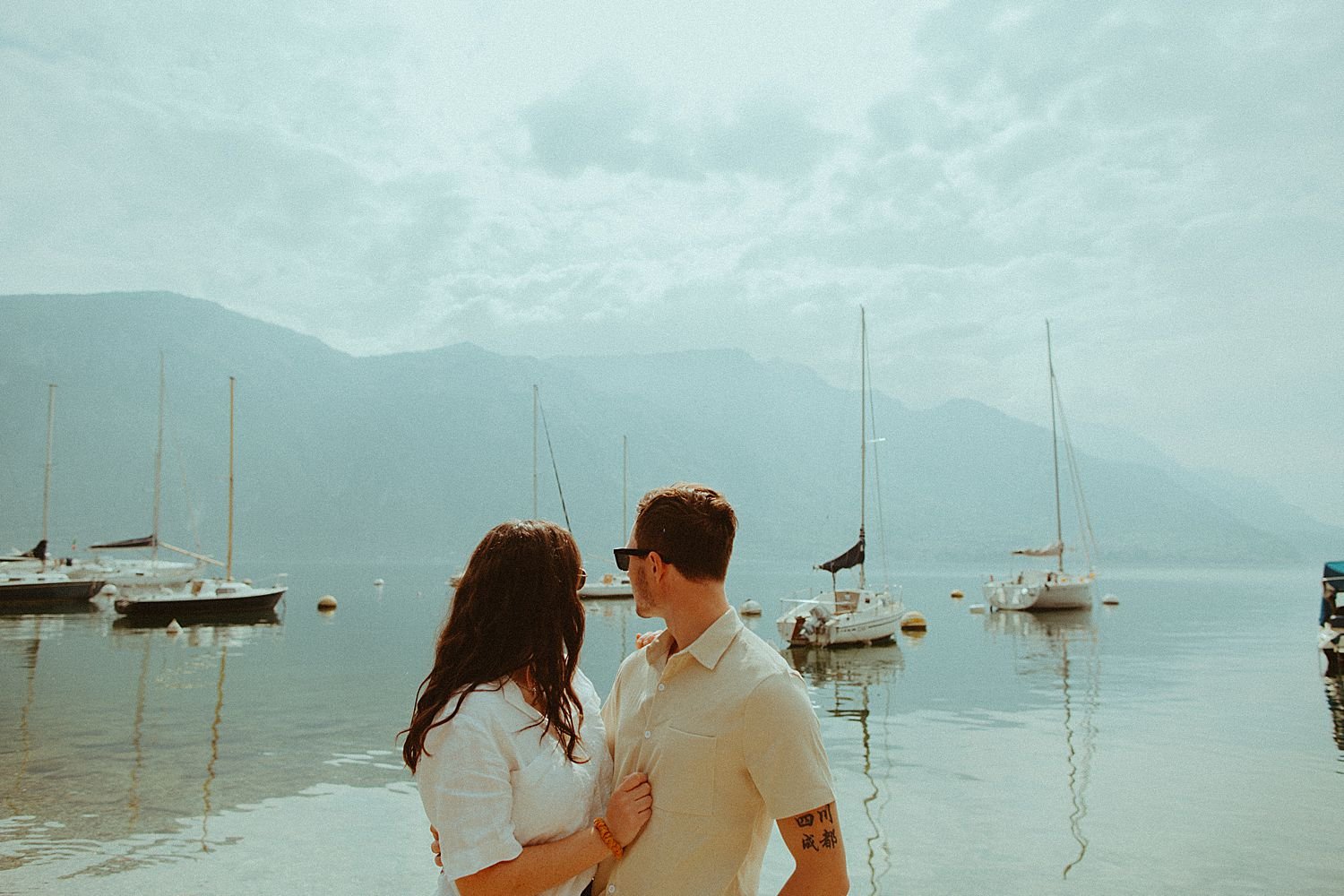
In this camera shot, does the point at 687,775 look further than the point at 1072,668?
No

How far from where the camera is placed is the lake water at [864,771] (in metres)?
8.84

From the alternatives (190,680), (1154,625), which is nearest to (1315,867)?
(190,680)

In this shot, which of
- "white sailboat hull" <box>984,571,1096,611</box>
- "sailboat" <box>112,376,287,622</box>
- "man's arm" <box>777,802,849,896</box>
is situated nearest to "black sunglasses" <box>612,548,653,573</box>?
"man's arm" <box>777,802,849,896</box>

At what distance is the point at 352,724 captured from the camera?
1711 centimetres

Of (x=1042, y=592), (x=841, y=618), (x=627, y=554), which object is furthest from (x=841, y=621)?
(x=627, y=554)

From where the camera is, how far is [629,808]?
257cm

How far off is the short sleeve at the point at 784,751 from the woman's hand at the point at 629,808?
31 cm

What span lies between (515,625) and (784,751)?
795mm

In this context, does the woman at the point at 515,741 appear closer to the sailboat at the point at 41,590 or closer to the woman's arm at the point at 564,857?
the woman's arm at the point at 564,857

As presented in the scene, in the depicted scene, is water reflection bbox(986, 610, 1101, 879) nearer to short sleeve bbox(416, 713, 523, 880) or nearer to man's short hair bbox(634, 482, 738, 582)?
man's short hair bbox(634, 482, 738, 582)

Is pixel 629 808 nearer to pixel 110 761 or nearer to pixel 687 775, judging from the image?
pixel 687 775

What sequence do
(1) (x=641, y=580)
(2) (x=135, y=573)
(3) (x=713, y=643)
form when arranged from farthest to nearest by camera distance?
(2) (x=135, y=573) < (1) (x=641, y=580) < (3) (x=713, y=643)

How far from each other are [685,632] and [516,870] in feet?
2.51

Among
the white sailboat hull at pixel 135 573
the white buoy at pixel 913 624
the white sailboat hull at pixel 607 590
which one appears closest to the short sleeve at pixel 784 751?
the white buoy at pixel 913 624
